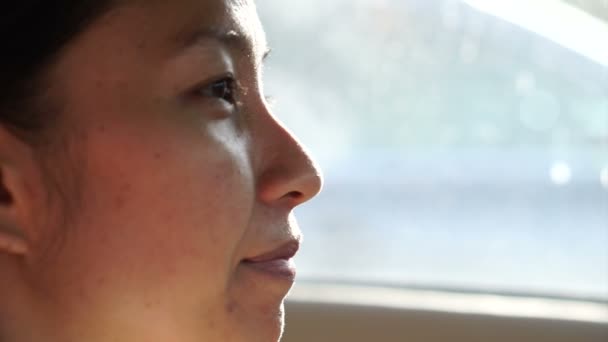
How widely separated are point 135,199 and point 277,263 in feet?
0.51

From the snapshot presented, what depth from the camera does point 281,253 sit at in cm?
100

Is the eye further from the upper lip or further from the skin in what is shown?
the upper lip

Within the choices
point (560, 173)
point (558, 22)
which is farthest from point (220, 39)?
point (560, 173)

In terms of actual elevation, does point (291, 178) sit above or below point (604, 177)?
below

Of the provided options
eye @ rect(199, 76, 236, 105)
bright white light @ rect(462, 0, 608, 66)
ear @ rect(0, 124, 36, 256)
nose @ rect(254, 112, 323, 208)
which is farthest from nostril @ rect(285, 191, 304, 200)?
bright white light @ rect(462, 0, 608, 66)

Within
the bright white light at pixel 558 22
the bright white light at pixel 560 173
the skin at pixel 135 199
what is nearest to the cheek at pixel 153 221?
the skin at pixel 135 199

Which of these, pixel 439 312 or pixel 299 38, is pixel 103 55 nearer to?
pixel 439 312

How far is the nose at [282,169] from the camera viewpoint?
98cm

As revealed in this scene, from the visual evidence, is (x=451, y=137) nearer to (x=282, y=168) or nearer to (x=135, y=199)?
(x=282, y=168)

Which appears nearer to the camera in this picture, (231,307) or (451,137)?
(231,307)

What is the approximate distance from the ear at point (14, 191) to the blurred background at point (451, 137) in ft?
3.41

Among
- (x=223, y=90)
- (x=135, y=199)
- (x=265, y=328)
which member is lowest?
(x=265, y=328)

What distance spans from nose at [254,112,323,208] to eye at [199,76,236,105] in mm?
45

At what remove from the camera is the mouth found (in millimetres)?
979
